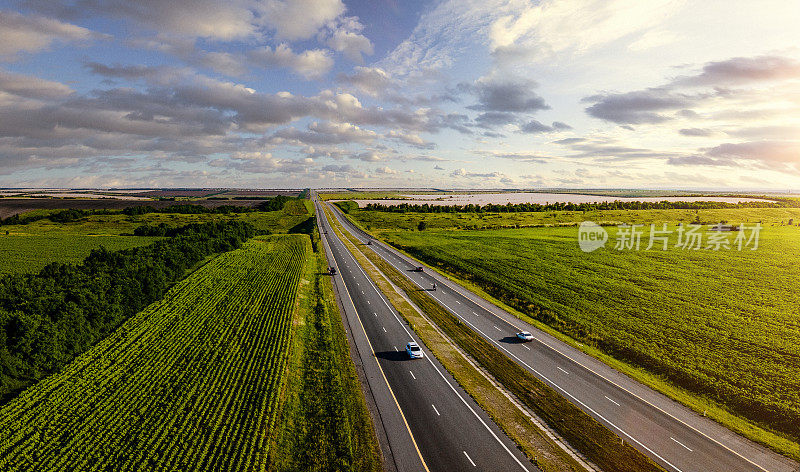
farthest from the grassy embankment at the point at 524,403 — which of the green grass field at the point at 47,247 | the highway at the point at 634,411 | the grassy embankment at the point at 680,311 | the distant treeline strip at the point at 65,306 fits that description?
the green grass field at the point at 47,247

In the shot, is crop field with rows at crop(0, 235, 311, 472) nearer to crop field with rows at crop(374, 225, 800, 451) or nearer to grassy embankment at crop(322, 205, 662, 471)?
grassy embankment at crop(322, 205, 662, 471)

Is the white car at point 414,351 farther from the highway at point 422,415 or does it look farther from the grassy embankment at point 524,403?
the grassy embankment at point 524,403

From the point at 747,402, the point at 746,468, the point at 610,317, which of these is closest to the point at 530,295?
the point at 610,317

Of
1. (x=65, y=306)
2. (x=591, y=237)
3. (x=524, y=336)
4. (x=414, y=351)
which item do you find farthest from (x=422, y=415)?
(x=591, y=237)

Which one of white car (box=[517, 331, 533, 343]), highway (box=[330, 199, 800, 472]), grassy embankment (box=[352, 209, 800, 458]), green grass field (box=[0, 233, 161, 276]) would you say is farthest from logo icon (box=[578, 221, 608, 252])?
green grass field (box=[0, 233, 161, 276])

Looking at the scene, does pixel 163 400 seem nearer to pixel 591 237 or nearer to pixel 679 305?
pixel 679 305

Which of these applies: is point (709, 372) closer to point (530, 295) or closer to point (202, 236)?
point (530, 295)

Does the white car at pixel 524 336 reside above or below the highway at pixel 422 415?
above
